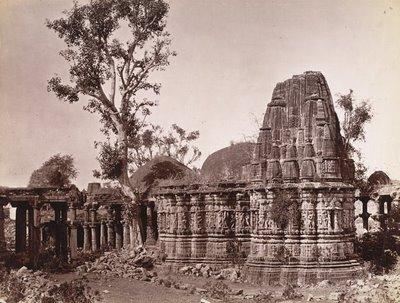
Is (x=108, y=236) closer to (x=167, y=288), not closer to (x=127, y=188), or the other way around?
(x=127, y=188)

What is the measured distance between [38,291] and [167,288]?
5072 mm

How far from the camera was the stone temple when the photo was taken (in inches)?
875

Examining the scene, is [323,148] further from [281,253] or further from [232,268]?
[232,268]

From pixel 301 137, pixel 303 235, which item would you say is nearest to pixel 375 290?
pixel 303 235

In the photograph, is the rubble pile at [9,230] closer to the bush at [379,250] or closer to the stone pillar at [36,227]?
the stone pillar at [36,227]

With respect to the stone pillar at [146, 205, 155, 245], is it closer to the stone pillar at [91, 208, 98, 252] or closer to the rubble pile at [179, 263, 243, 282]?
the stone pillar at [91, 208, 98, 252]

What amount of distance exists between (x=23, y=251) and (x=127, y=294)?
10029mm

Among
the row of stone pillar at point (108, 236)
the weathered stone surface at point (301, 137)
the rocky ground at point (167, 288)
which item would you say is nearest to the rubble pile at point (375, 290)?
the rocky ground at point (167, 288)

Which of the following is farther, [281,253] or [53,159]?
[53,159]

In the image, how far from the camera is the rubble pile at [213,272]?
24.5 meters

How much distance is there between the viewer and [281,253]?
22.5m

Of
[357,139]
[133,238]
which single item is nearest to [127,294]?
[133,238]

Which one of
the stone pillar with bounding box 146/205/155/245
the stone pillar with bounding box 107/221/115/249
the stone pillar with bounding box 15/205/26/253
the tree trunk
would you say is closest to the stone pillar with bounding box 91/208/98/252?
the stone pillar with bounding box 107/221/115/249

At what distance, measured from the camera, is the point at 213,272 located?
2672cm
